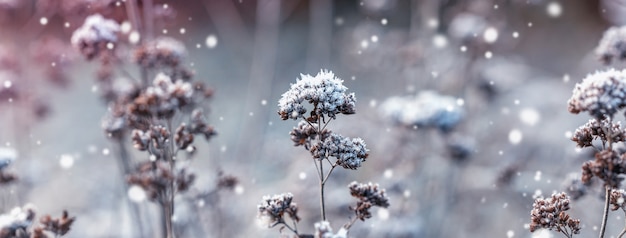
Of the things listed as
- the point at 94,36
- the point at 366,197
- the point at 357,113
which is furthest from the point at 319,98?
the point at 357,113

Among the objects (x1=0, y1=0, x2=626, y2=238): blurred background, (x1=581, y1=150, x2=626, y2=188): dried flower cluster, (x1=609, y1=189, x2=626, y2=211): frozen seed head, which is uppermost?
(x1=0, y1=0, x2=626, y2=238): blurred background

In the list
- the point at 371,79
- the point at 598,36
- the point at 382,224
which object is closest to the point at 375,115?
the point at 371,79

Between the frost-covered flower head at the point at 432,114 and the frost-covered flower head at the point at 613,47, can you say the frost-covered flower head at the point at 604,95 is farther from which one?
the frost-covered flower head at the point at 432,114

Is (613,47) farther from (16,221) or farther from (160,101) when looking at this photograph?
(16,221)

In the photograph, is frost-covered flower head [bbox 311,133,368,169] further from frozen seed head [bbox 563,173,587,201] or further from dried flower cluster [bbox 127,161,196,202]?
frozen seed head [bbox 563,173,587,201]

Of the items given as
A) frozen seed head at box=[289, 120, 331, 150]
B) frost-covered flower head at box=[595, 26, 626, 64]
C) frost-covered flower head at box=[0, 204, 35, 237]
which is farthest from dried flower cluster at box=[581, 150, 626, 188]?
frost-covered flower head at box=[595, 26, 626, 64]

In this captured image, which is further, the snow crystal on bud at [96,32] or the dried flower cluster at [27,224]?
the snow crystal on bud at [96,32]

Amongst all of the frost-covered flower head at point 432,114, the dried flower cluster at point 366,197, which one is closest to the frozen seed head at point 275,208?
the dried flower cluster at point 366,197
